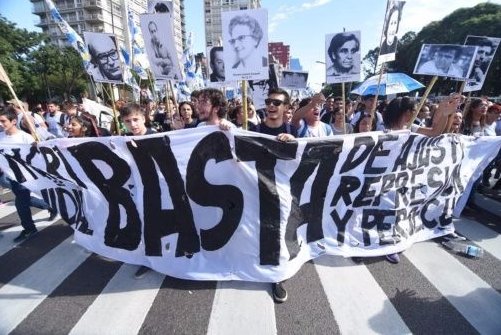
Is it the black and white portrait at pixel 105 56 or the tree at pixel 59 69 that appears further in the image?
the tree at pixel 59 69

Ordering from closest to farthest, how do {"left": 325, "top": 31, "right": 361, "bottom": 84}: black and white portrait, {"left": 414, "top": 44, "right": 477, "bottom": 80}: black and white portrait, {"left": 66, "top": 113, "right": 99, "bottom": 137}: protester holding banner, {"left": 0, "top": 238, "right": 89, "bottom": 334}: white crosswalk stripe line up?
{"left": 0, "top": 238, "right": 89, "bottom": 334}: white crosswalk stripe → {"left": 414, "top": 44, "right": 477, "bottom": 80}: black and white portrait → {"left": 66, "top": 113, "right": 99, "bottom": 137}: protester holding banner → {"left": 325, "top": 31, "right": 361, "bottom": 84}: black and white portrait

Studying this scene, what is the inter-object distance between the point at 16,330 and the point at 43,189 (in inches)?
64.7

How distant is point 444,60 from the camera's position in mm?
4141

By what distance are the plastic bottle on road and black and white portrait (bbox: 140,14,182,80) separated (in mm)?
4287

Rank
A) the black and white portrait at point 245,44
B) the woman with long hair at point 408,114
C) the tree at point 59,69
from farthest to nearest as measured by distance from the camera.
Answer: the tree at point 59,69 → the woman with long hair at point 408,114 → the black and white portrait at point 245,44

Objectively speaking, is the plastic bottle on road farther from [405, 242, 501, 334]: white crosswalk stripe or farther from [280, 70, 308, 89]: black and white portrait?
[280, 70, 308, 89]: black and white portrait

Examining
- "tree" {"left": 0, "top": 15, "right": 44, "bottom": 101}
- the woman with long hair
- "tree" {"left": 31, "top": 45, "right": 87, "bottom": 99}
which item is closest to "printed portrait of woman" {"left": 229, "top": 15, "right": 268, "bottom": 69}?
the woman with long hair

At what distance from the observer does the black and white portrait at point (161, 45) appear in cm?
441

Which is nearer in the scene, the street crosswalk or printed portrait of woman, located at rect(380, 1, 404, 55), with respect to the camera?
the street crosswalk

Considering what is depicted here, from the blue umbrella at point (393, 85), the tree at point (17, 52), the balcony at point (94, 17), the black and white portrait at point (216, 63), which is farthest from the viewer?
the balcony at point (94, 17)

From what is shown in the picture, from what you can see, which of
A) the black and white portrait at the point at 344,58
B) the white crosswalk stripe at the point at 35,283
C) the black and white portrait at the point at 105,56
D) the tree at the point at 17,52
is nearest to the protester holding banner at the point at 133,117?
the white crosswalk stripe at the point at 35,283

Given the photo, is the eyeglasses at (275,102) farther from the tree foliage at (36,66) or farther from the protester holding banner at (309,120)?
the tree foliage at (36,66)

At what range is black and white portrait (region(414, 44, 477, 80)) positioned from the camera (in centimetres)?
403

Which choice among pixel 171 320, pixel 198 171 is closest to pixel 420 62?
pixel 198 171
